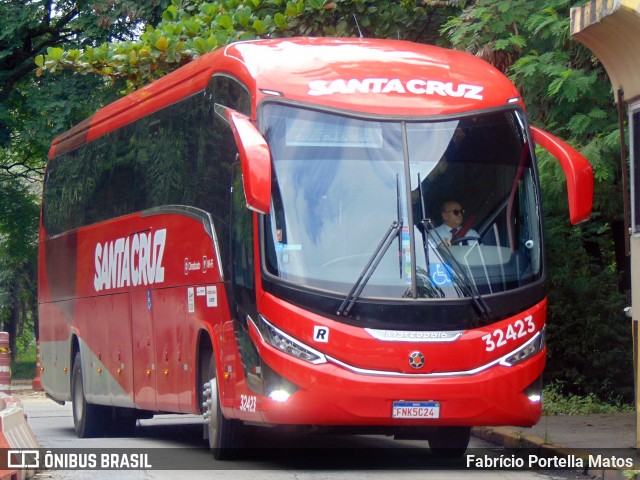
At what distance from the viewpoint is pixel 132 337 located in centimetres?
1498

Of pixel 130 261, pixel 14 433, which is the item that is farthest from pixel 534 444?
pixel 130 261

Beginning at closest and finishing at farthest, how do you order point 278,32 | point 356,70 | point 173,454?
point 356,70, point 173,454, point 278,32

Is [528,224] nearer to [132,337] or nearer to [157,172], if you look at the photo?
[157,172]

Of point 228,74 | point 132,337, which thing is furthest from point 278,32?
point 228,74

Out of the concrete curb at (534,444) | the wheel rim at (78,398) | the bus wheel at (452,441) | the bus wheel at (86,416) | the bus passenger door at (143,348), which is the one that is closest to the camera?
the concrete curb at (534,444)

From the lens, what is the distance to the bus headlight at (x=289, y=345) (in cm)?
1023

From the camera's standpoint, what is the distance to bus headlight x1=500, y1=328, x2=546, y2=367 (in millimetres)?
10570

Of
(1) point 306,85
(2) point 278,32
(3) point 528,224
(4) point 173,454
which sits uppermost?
(2) point 278,32

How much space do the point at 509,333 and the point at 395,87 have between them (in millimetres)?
2337

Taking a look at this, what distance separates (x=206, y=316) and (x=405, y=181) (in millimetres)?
2593

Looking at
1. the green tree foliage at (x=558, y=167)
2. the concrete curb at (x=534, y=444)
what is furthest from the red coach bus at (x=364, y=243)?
the green tree foliage at (x=558, y=167)

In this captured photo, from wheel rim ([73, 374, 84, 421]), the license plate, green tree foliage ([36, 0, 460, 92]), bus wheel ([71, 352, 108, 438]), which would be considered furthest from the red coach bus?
green tree foliage ([36, 0, 460, 92])

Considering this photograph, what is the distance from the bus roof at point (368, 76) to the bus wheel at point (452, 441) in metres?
3.16

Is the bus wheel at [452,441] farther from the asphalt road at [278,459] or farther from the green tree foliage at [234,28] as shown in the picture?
the green tree foliage at [234,28]
